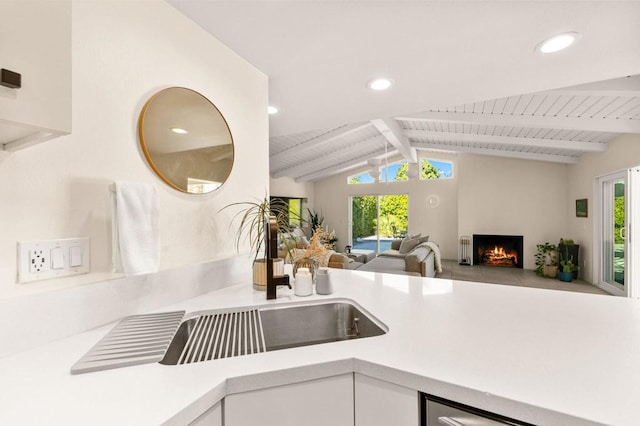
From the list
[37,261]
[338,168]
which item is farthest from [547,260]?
[37,261]

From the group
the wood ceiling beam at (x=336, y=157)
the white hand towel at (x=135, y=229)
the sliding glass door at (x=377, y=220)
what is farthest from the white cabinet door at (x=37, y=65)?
the sliding glass door at (x=377, y=220)

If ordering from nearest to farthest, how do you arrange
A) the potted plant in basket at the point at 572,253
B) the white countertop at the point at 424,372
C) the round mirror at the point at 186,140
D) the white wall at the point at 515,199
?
1. the white countertop at the point at 424,372
2. the round mirror at the point at 186,140
3. the potted plant in basket at the point at 572,253
4. the white wall at the point at 515,199

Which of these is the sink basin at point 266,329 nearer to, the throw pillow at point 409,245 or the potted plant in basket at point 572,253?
the throw pillow at point 409,245

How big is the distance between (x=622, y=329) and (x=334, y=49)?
1.63 m

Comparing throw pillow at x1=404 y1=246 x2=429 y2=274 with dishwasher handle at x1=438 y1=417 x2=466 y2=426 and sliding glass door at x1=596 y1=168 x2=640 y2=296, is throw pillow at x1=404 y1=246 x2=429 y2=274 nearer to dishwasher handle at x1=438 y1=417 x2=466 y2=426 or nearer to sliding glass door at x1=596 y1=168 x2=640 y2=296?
sliding glass door at x1=596 y1=168 x2=640 y2=296

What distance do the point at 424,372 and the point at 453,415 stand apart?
0.10m

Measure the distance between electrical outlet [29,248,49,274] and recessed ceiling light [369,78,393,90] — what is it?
1820mm

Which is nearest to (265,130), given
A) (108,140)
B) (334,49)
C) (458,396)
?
(334,49)

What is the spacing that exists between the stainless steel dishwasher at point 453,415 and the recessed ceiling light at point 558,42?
1686 mm

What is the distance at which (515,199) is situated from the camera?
647 centimetres

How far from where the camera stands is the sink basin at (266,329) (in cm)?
90

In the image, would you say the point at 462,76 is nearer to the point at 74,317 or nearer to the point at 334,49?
the point at 334,49

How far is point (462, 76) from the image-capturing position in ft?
5.85

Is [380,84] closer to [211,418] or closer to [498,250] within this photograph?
[211,418]
